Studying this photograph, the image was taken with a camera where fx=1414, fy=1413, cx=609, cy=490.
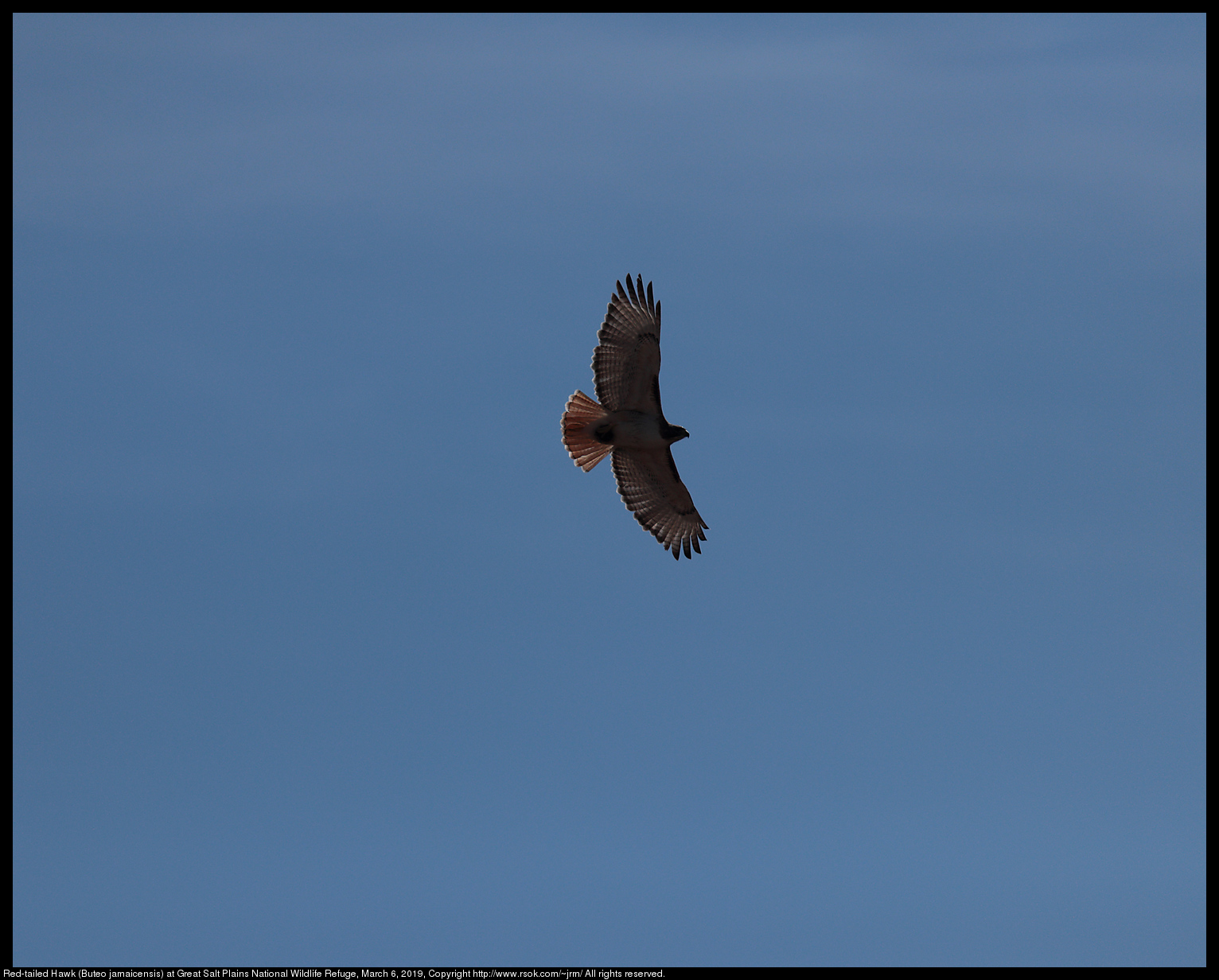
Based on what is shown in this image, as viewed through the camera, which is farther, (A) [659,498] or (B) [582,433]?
(A) [659,498]

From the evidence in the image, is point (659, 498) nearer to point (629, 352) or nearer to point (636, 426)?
point (636, 426)

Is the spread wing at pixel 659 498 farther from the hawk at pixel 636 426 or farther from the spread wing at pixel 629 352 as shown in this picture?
the spread wing at pixel 629 352

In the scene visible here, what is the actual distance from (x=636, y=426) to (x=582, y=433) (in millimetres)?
929

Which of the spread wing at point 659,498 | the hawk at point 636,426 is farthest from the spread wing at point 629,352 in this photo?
the spread wing at point 659,498

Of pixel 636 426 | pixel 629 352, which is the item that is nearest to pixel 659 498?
pixel 636 426

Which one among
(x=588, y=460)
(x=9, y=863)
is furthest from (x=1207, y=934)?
(x=9, y=863)

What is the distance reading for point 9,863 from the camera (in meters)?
26.8

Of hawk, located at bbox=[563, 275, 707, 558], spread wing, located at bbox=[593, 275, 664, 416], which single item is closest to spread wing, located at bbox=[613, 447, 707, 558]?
hawk, located at bbox=[563, 275, 707, 558]

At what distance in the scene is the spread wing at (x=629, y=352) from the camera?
907 inches

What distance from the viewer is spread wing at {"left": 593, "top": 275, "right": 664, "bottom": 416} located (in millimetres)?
23047

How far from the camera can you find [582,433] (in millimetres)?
24312

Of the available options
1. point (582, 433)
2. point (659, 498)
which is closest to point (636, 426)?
point (582, 433)
